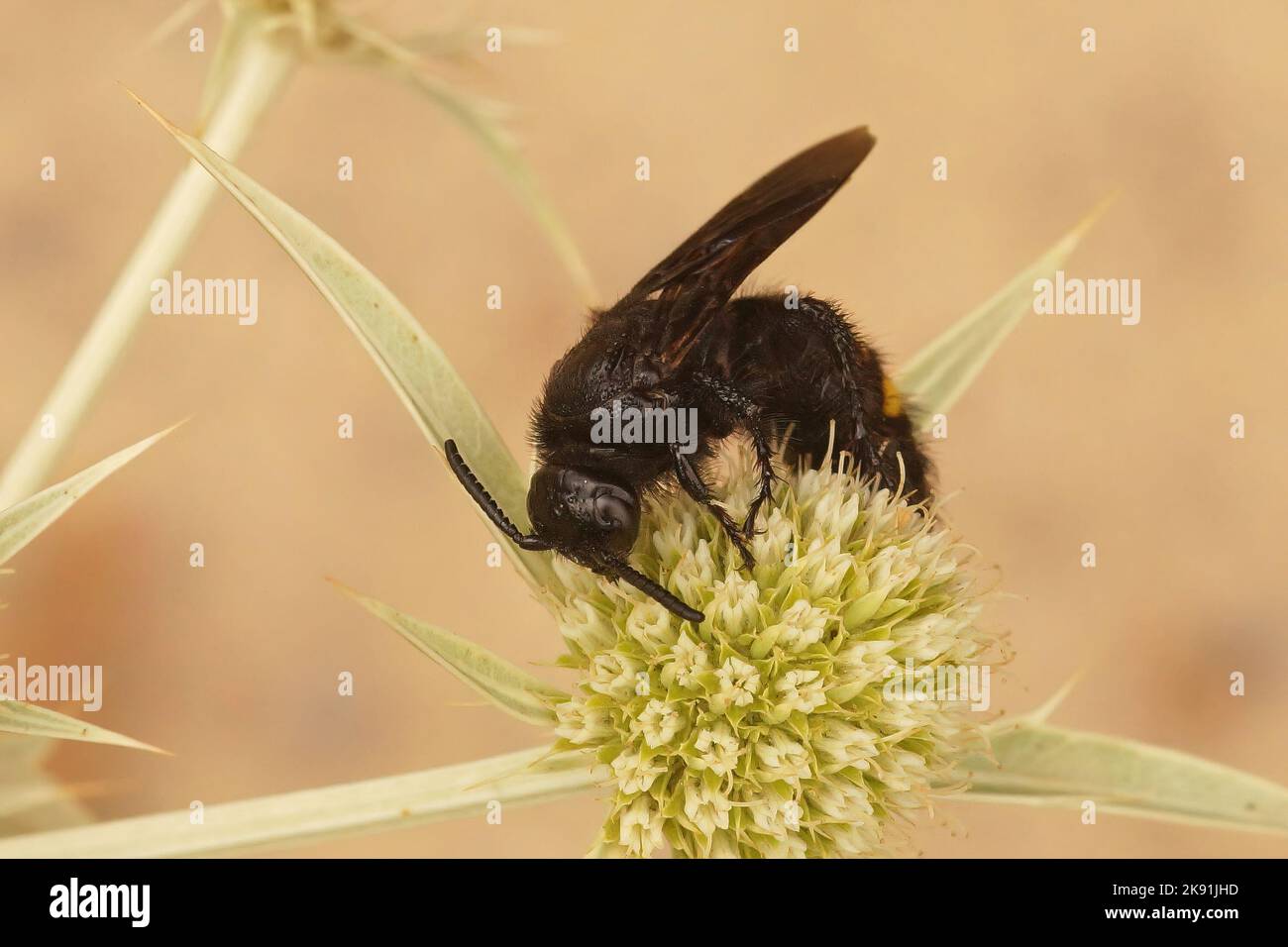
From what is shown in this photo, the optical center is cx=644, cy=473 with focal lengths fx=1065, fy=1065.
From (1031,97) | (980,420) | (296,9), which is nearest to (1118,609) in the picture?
(980,420)

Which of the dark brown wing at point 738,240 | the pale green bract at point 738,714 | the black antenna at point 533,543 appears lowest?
the pale green bract at point 738,714

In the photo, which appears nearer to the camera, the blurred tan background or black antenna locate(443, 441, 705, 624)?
black antenna locate(443, 441, 705, 624)

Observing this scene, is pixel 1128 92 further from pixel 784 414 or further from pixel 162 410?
pixel 162 410

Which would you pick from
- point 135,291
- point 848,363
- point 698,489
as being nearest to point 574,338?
point 135,291

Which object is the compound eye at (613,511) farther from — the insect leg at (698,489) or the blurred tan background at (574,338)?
the blurred tan background at (574,338)

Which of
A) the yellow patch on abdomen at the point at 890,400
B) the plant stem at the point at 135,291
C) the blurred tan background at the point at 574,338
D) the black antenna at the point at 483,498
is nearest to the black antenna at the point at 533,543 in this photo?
the black antenna at the point at 483,498

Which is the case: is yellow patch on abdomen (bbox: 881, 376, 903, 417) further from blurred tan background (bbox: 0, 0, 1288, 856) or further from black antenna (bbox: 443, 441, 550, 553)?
blurred tan background (bbox: 0, 0, 1288, 856)

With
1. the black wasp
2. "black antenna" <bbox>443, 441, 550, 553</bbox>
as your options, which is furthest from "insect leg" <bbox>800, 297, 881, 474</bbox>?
"black antenna" <bbox>443, 441, 550, 553</bbox>
